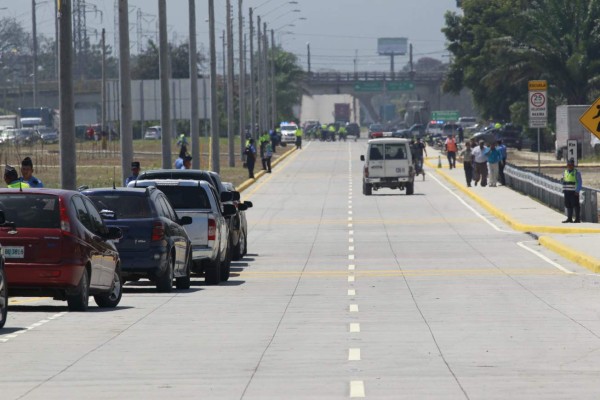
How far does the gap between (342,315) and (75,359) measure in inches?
221

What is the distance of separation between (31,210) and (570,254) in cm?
1493

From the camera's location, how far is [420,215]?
49.3m

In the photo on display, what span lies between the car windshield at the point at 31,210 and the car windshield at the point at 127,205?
13.7 feet

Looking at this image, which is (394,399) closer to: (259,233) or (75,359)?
(75,359)

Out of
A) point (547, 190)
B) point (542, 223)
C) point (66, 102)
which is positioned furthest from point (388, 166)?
point (66, 102)

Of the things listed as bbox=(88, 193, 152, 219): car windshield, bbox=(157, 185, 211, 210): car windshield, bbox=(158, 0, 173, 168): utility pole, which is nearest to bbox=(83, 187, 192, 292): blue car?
bbox=(88, 193, 152, 219): car windshield

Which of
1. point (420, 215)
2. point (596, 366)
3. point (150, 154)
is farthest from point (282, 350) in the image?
point (150, 154)

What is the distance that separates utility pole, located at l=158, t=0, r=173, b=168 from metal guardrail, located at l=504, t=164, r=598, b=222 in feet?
39.8

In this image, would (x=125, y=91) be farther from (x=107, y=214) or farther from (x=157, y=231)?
(x=107, y=214)

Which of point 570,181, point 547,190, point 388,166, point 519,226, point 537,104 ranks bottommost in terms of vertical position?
point 519,226

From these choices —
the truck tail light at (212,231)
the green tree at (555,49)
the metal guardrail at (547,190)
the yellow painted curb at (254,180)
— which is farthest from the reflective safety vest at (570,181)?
the green tree at (555,49)

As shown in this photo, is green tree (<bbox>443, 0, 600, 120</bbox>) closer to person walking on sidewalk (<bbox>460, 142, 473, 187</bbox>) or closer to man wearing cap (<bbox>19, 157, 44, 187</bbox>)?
person walking on sidewalk (<bbox>460, 142, 473, 187</bbox>)

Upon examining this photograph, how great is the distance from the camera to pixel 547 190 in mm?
51219

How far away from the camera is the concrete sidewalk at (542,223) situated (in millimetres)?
31516
